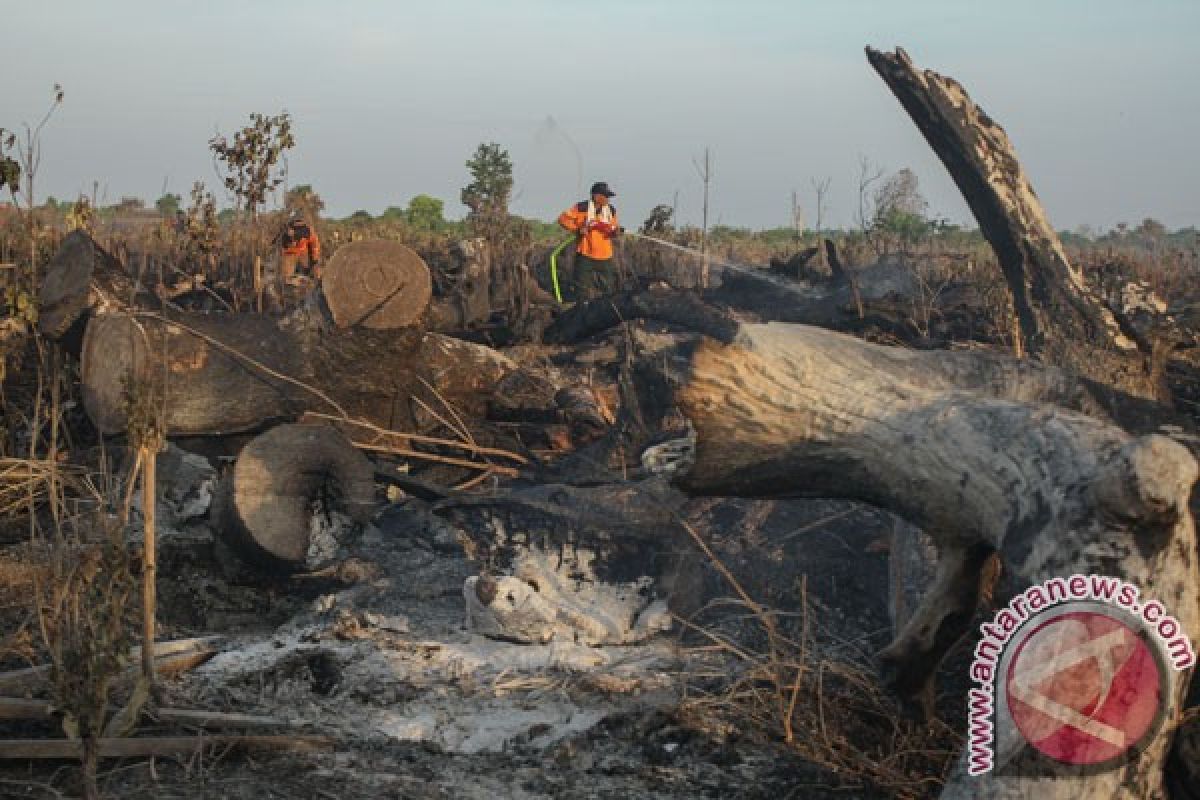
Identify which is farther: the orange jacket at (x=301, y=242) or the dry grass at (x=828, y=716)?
the orange jacket at (x=301, y=242)

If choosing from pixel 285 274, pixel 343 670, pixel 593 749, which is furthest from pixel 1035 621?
pixel 285 274

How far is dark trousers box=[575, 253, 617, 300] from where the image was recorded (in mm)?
12008

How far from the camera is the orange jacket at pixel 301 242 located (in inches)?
444

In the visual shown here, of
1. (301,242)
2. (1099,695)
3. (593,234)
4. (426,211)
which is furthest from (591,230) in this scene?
(426,211)

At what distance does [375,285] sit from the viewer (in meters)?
6.99

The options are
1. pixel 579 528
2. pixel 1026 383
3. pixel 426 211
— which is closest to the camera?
pixel 1026 383

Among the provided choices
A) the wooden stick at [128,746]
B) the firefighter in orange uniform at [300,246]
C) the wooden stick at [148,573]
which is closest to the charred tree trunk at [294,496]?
the wooden stick at [148,573]

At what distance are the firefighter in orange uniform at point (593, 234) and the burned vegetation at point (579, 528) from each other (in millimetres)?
2433

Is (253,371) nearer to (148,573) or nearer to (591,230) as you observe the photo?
(148,573)

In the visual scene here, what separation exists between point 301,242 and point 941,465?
865 centimetres

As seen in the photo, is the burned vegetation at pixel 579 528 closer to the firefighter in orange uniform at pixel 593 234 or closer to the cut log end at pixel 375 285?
the cut log end at pixel 375 285

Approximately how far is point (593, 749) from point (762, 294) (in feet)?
21.2

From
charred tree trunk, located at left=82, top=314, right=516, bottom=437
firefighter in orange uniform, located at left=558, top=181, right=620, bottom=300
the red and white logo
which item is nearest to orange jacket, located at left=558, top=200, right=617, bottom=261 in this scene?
firefighter in orange uniform, located at left=558, top=181, right=620, bottom=300

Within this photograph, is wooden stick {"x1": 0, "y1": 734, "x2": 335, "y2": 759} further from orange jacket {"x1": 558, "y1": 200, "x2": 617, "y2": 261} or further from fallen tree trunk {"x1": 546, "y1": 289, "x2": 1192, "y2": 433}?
orange jacket {"x1": 558, "y1": 200, "x2": 617, "y2": 261}
